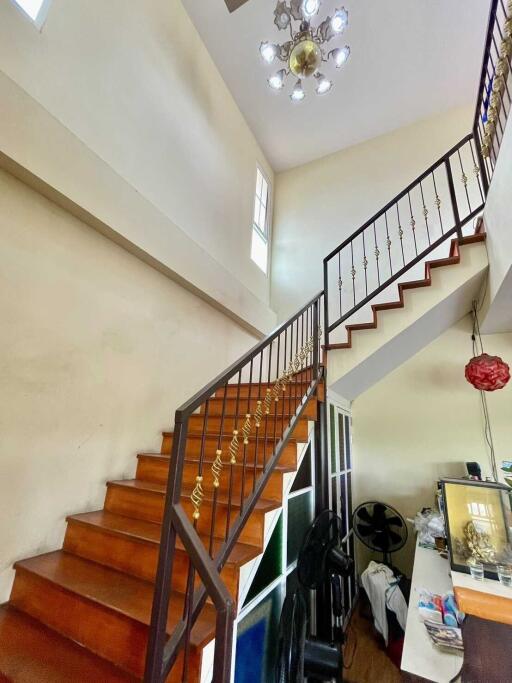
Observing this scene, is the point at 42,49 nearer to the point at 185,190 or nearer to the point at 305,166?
the point at 185,190

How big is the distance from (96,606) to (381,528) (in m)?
2.94

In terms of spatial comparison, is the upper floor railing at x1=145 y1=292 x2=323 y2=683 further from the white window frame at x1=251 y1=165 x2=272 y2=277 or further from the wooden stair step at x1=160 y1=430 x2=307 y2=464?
the white window frame at x1=251 y1=165 x2=272 y2=277

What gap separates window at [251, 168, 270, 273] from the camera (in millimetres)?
4785

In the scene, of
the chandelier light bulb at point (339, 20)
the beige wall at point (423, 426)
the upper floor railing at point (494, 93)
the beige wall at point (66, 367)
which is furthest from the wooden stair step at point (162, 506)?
the chandelier light bulb at point (339, 20)

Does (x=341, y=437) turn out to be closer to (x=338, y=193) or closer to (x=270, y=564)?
(x=270, y=564)

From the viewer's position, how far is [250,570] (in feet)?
4.88

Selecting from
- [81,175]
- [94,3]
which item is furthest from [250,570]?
[94,3]

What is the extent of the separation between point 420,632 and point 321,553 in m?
0.85

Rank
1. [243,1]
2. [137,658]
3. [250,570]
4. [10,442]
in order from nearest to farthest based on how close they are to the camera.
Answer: [137,658]
[250,570]
[10,442]
[243,1]

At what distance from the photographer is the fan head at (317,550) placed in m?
1.97

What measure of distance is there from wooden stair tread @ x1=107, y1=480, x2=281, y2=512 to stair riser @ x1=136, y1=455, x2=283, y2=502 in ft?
0.12

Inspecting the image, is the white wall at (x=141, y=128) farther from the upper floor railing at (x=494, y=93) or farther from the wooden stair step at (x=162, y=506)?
the upper floor railing at (x=494, y=93)

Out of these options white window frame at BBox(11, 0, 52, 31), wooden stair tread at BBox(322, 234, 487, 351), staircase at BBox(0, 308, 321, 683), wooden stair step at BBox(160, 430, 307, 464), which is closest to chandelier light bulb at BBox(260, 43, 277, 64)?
white window frame at BBox(11, 0, 52, 31)

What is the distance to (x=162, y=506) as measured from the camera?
1.90m
